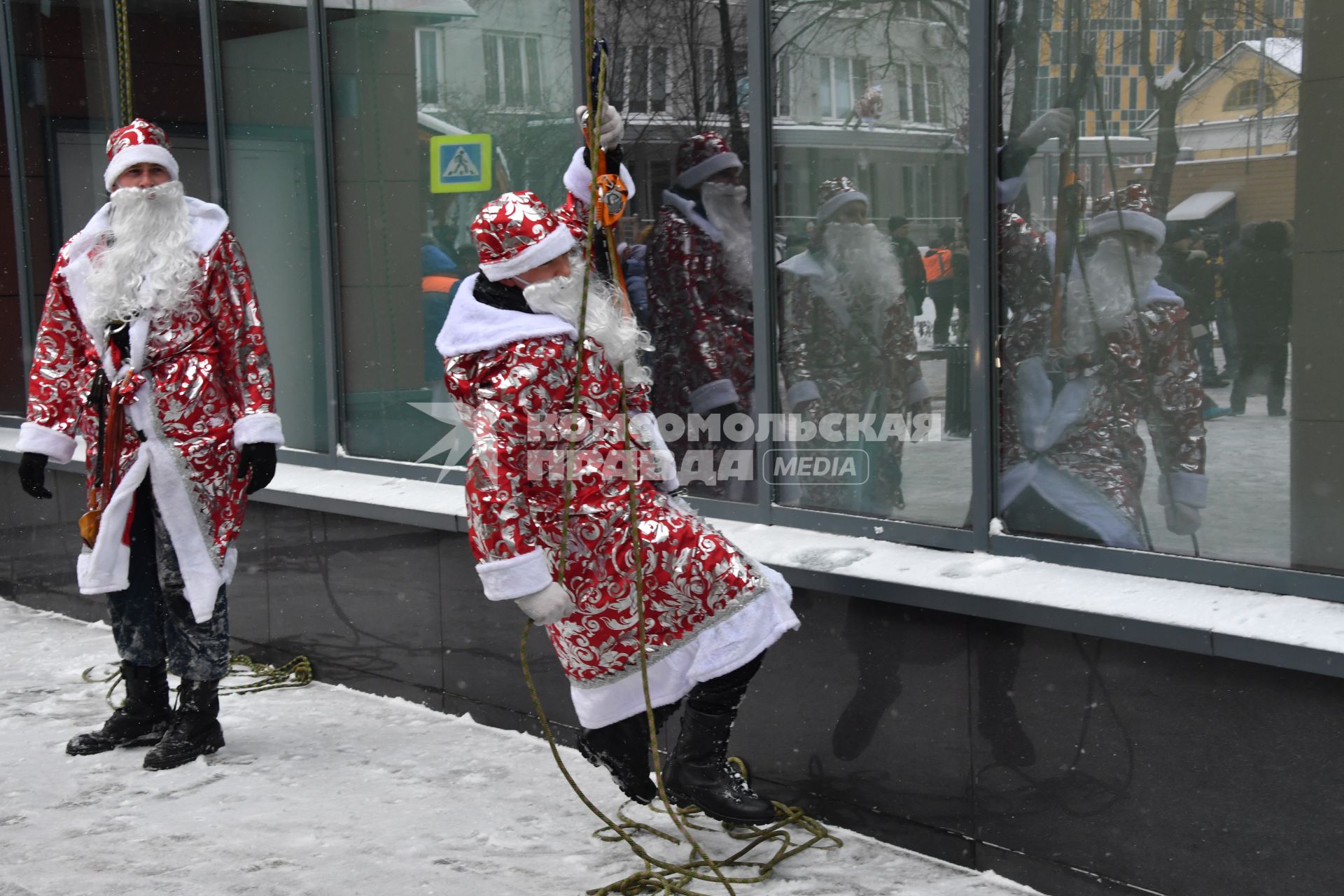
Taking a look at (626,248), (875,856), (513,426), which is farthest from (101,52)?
(875,856)

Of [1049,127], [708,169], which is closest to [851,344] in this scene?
[708,169]

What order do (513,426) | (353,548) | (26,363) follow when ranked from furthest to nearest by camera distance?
1. (26,363)
2. (353,548)
3. (513,426)

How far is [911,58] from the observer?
4.27 metres

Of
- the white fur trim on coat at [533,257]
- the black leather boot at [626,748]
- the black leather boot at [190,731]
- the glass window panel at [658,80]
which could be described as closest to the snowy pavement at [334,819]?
the black leather boot at [190,731]

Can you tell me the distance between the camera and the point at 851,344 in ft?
15.0

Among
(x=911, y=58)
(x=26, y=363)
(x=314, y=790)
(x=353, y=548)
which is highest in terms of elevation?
(x=911, y=58)

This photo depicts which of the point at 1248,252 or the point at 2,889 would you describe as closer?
the point at 1248,252

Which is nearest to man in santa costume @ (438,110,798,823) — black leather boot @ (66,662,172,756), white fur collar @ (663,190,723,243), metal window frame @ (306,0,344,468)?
white fur collar @ (663,190,723,243)

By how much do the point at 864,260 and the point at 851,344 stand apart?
263 mm

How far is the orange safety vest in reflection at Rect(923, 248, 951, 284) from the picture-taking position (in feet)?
13.9

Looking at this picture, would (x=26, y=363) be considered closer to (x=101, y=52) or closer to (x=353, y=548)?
(x=101, y=52)

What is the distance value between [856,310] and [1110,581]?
126 cm

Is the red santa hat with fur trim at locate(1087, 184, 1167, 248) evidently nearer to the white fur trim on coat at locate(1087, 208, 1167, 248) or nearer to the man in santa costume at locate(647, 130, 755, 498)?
the white fur trim on coat at locate(1087, 208, 1167, 248)

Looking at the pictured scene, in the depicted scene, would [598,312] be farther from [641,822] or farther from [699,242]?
[641,822]
